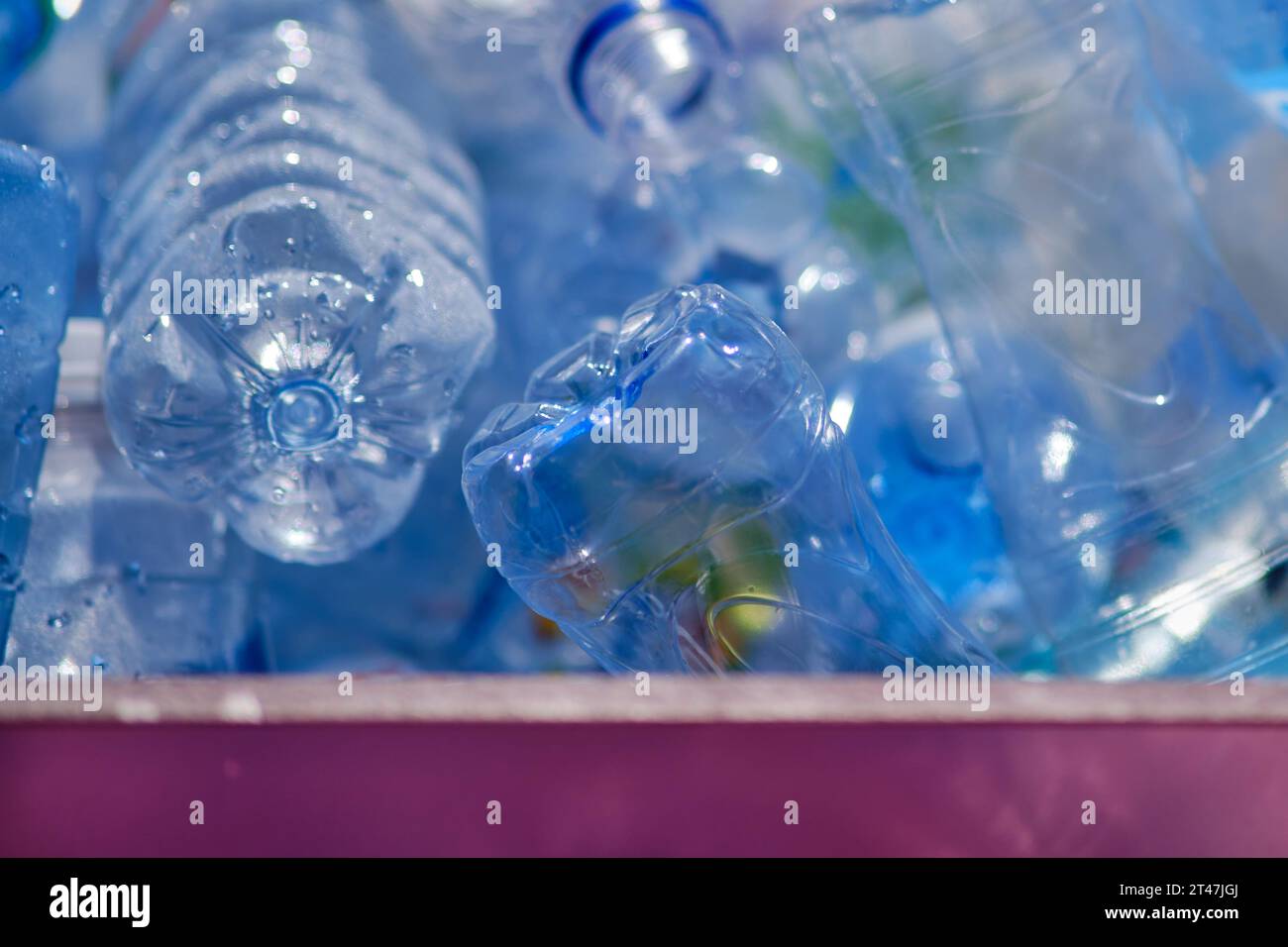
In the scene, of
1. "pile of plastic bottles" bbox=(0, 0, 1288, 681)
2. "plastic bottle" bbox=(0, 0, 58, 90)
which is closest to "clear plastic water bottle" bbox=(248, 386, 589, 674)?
"pile of plastic bottles" bbox=(0, 0, 1288, 681)

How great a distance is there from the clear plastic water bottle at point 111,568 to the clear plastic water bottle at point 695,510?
0.30 m

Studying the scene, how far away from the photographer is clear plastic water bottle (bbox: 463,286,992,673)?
638mm

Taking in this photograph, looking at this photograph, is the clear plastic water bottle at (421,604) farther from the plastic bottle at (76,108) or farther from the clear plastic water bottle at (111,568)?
the plastic bottle at (76,108)

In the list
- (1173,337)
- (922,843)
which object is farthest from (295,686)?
(1173,337)

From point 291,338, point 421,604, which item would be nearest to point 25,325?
point 291,338

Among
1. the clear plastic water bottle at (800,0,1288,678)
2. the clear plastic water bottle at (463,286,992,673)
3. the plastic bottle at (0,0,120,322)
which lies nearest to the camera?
the clear plastic water bottle at (463,286,992,673)

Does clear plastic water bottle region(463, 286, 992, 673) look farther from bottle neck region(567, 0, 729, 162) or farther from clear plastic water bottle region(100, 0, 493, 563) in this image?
bottle neck region(567, 0, 729, 162)

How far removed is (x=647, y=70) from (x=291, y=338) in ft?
1.19

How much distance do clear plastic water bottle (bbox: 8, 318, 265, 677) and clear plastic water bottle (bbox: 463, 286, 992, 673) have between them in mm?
299

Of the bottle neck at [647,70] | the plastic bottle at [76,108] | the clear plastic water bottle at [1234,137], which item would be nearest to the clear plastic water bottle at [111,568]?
the plastic bottle at [76,108]

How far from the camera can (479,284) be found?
2.91 feet

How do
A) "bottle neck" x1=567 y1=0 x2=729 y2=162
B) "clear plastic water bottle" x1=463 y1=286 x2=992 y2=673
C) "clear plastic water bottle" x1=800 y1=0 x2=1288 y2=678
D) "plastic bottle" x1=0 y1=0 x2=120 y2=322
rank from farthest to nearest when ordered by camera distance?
"plastic bottle" x1=0 y1=0 x2=120 y2=322 → "bottle neck" x1=567 y1=0 x2=729 y2=162 → "clear plastic water bottle" x1=800 y1=0 x2=1288 y2=678 → "clear plastic water bottle" x1=463 y1=286 x2=992 y2=673

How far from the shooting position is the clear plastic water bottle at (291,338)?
0.77 meters

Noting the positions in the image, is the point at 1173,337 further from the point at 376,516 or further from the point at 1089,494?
the point at 376,516
